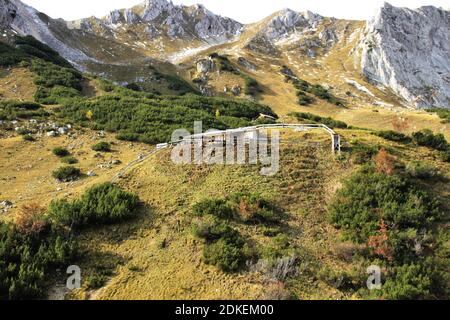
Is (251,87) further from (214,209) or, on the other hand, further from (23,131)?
(214,209)

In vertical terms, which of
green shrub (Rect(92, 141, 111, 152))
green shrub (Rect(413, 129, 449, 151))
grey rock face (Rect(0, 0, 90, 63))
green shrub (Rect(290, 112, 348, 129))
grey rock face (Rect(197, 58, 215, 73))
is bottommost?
green shrub (Rect(92, 141, 111, 152))

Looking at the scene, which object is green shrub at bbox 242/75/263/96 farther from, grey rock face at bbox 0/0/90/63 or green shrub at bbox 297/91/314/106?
grey rock face at bbox 0/0/90/63

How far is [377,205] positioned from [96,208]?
13749mm

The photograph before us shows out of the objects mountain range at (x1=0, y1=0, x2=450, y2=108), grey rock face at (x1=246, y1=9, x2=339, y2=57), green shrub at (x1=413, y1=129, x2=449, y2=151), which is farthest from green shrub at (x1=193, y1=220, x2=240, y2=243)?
grey rock face at (x1=246, y1=9, x2=339, y2=57)

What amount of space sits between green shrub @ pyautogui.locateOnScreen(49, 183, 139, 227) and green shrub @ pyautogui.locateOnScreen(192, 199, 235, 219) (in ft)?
10.5

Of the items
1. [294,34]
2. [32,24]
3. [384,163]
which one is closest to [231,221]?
[384,163]

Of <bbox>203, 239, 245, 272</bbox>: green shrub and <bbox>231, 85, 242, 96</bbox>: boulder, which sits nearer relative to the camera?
A: <bbox>203, 239, 245, 272</bbox>: green shrub

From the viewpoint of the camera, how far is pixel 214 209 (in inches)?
750

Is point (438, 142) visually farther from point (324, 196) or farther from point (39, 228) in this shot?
point (39, 228)

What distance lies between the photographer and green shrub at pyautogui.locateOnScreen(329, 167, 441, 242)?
1773 centimetres

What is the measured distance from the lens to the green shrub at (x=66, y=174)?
2495cm

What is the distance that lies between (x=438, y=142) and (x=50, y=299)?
2546 centimetres

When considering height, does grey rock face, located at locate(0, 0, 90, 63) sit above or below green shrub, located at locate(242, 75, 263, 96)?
above

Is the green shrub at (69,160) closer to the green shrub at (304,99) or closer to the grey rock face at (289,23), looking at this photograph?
the green shrub at (304,99)
